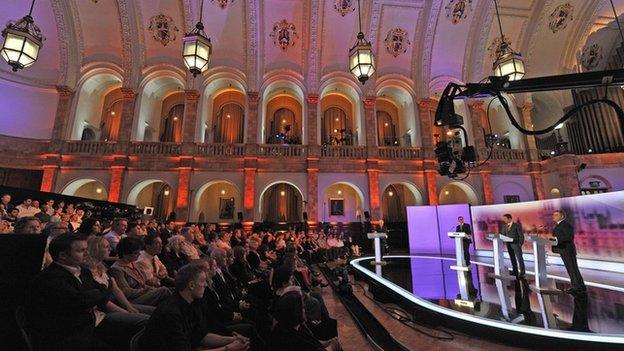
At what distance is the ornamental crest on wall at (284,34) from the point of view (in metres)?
14.6

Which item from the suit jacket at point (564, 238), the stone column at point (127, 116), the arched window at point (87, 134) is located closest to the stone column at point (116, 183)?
the stone column at point (127, 116)

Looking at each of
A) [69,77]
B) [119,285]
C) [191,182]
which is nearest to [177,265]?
[119,285]

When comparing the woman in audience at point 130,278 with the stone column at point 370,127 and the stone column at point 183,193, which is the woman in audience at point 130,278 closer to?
the stone column at point 183,193

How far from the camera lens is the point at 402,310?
471 cm

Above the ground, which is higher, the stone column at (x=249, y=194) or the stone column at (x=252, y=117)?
the stone column at (x=252, y=117)

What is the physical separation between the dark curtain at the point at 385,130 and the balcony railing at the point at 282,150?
20.1 feet

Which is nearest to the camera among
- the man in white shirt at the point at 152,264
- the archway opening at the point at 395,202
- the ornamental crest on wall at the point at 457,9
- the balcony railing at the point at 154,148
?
the man in white shirt at the point at 152,264

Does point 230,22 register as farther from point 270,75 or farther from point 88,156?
point 88,156

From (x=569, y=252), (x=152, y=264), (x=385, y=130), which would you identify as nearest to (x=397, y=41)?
(x=385, y=130)

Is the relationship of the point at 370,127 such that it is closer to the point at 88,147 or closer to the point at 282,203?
the point at 282,203

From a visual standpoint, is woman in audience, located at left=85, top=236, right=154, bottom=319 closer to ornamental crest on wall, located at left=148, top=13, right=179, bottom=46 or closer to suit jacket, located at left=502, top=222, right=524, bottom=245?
suit jacket, located at left=502, top=222, right=524, bottom=245

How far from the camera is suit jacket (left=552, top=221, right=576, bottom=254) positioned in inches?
197

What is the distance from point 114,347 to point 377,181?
43.4ft

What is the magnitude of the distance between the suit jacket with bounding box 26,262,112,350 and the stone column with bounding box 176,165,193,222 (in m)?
11.7
